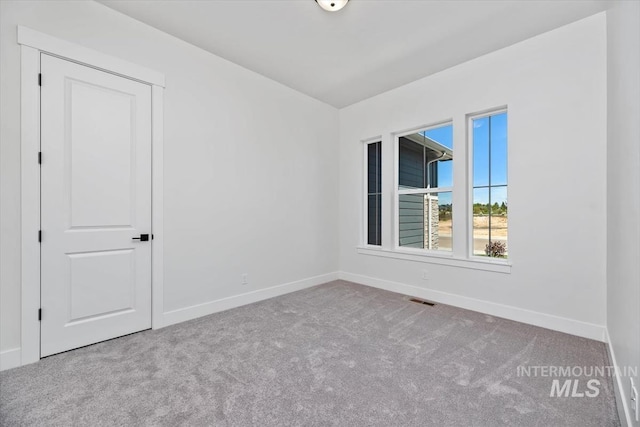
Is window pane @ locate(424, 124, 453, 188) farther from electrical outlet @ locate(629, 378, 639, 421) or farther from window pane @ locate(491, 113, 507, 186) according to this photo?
electrical outlet @ locate(629, 378, 639, 421)

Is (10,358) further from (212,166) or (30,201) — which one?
(212,166)

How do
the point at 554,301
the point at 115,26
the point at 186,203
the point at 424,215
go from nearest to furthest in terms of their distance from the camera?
the point at 115,26 < the point at 554,301 < the point at 186,203 < the point at 424,215

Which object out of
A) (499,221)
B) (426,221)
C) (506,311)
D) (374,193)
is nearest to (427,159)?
(426,221)

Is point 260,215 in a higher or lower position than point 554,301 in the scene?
higher

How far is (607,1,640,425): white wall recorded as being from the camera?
128cm

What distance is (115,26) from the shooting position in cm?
251

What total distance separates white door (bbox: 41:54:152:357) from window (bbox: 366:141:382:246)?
311cm

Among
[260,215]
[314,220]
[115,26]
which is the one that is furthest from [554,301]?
[115,26]

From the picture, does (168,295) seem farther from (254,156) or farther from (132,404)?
(254,156)

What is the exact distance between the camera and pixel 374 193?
14.8 ft

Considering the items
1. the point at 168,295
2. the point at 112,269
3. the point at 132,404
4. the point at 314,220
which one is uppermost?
the point at 314,220

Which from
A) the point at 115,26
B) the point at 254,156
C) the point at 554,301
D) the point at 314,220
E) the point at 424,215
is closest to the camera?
the point at 115,26

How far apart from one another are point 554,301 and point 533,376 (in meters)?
1.14

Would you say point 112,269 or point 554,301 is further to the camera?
point 554,301
